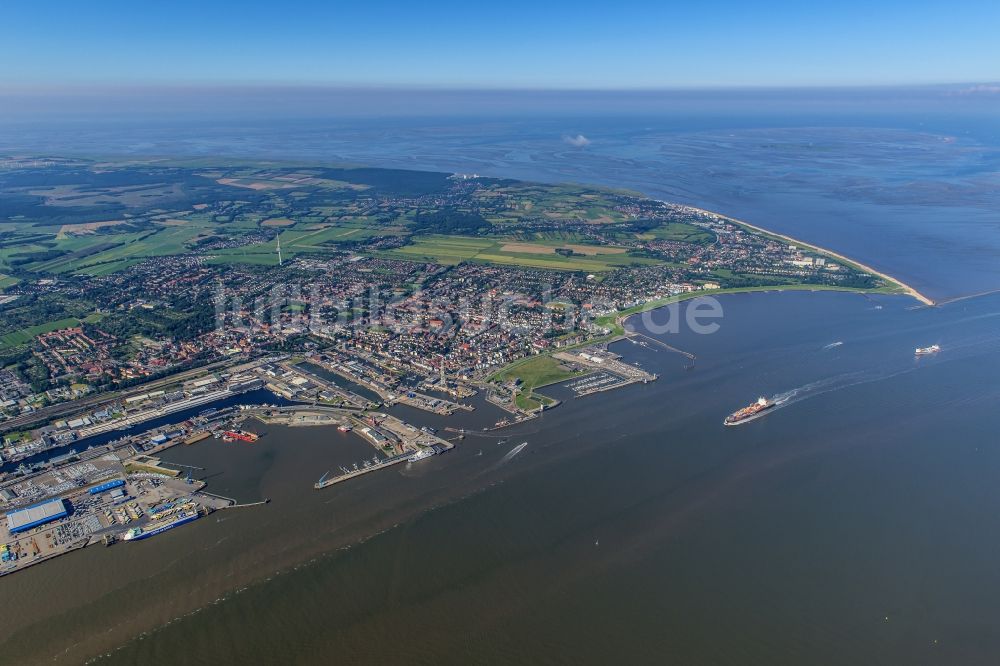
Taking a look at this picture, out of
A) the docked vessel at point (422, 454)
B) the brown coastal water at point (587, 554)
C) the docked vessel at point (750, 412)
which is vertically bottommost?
the brown coastal water at point (587, 554)

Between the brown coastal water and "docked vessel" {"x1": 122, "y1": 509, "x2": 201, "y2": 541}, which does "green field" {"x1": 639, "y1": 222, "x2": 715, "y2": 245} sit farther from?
"docked vessel" {"x1": 122, "y1": 509, "x2": 201, "y2": 541}

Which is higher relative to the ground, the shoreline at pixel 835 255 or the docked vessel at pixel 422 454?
the shoreline at pixel 835 255

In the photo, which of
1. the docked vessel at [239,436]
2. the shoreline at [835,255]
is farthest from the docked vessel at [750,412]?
the shoreline at [835,255]

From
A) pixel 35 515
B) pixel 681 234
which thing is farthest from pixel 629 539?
pixel 681 234

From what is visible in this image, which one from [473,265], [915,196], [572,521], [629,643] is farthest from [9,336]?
[915,196]


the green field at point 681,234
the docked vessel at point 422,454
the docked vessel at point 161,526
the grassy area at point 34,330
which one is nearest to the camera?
the docked vessel at point 161,526

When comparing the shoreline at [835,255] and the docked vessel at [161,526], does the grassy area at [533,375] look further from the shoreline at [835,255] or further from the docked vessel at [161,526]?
the shoreline at [835,255]
